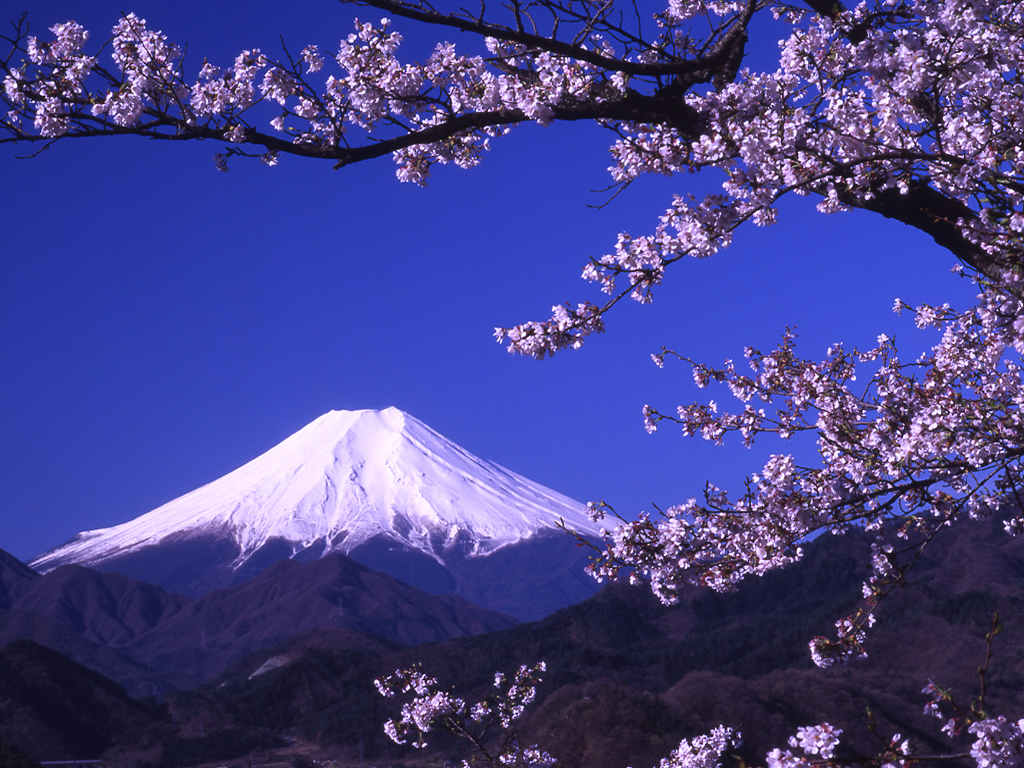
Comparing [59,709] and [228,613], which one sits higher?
[228,613]

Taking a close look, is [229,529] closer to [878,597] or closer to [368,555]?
[368,555]

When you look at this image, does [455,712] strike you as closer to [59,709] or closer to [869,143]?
[869,143]

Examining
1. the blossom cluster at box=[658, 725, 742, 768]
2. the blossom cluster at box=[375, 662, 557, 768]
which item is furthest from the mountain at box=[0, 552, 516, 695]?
the blossom cluster at box=[658, 725, 742, 768]

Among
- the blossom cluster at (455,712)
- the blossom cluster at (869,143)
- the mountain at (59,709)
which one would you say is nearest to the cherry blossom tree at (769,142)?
A: the blossom cluster at (869,143)

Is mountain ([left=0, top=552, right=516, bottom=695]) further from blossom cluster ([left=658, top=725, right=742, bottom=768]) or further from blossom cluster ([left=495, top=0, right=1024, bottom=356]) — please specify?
blossom cluster ([left=495, top=0, right=1024, bottom=356])

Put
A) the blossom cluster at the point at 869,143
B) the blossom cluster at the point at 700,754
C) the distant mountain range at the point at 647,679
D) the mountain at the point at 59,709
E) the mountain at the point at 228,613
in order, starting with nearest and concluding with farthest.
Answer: the blossom cluster at the point at 869,143, the blossom cluster at the point at 700,754, the distant mountain range at the point at 647,679, the mountain at the point at 59,709, the mountain at the point at 228,613

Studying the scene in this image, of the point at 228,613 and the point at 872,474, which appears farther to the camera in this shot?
the point at 228,613

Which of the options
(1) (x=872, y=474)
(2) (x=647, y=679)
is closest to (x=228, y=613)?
(2) (x=647, y=679)

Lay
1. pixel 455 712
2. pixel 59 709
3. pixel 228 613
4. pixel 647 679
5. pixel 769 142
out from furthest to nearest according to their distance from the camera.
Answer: pixel 228 613, pixel 647 679, pixel 59 709, pixel 455 712, pixel 769 142

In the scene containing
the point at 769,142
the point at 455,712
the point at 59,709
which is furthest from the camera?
the point at 59,709

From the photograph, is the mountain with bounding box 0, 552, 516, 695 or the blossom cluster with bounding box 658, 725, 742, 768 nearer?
the blossom cluster with bounding box 658, 725, 742, 768

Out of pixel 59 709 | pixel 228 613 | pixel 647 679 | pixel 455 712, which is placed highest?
pixel 228 613

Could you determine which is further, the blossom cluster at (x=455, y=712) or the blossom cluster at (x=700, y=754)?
the blossom cluster at (x=455, y=712)

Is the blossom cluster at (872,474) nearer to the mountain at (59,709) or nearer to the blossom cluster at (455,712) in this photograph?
the blossom cluster at (455,712)
